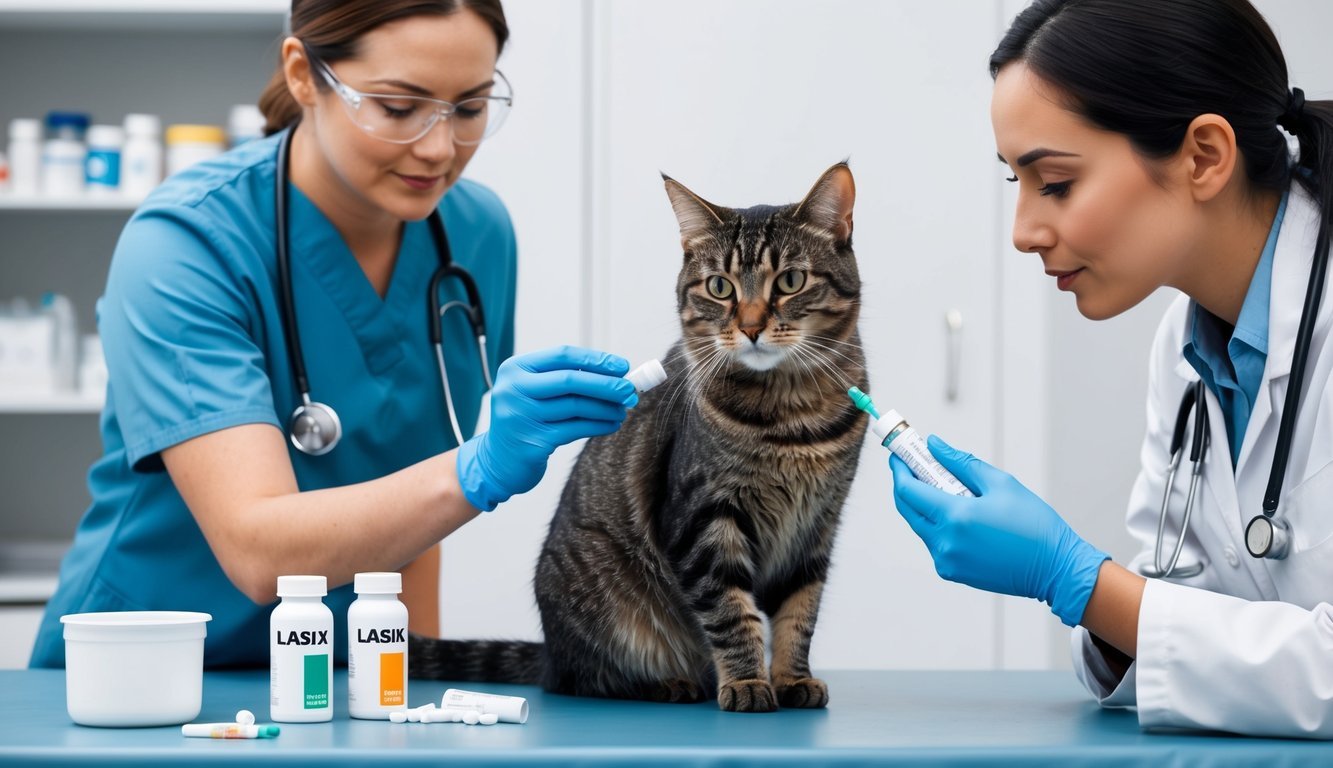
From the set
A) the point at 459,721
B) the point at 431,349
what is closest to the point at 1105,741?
the point at 459,721

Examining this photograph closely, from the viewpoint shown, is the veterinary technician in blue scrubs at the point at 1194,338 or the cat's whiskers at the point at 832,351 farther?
the cat's whiskers at the point at 832,351

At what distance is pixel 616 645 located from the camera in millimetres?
1320

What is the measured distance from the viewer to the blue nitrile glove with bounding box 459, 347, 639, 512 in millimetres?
1200

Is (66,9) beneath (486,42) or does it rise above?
above

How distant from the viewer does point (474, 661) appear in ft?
4.53

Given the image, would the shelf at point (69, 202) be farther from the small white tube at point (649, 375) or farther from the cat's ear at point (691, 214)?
the small white tube at point (649, 375)

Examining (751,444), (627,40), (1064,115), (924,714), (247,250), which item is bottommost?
(924,714)

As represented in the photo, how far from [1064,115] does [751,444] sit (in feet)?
1.49

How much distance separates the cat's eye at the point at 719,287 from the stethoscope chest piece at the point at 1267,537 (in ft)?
1.85

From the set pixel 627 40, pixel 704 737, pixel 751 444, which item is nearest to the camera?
pixel 704 737

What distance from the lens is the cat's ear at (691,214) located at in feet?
4.32

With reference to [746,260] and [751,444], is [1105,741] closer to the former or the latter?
[751,444]

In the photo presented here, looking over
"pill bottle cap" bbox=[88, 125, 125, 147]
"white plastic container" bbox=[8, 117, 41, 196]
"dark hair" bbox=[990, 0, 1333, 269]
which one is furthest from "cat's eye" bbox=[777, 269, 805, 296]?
"white plastic container" bbox=[8, 117, 41, 196]

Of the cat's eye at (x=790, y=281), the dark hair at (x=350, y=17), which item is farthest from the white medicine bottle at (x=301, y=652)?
the dark hair at (x=350, y=17)
